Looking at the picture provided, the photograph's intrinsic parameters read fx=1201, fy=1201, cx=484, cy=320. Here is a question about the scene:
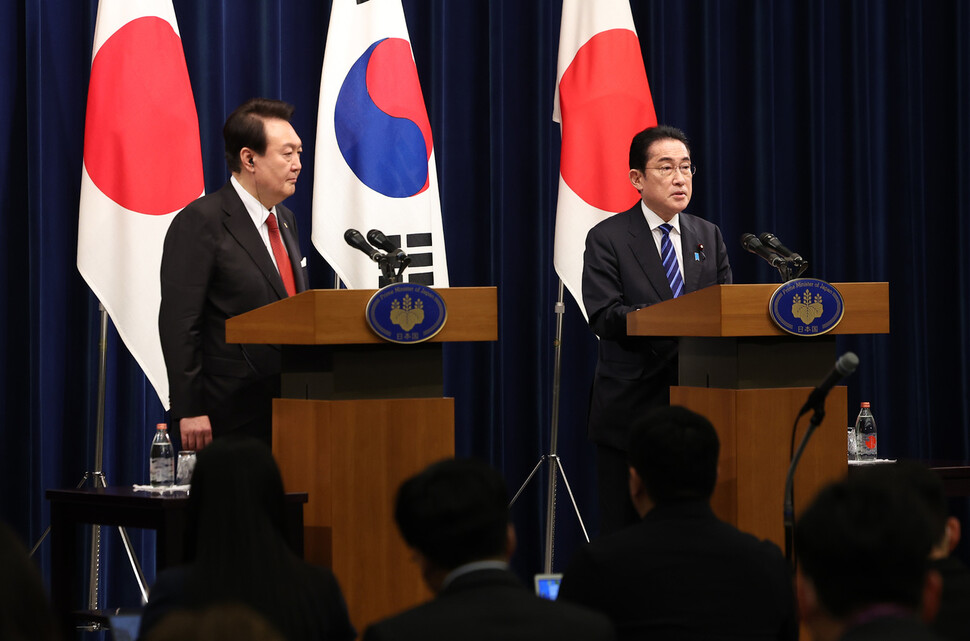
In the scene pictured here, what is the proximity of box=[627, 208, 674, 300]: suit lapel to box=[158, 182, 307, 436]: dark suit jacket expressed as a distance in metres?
1.18

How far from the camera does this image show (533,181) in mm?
5770

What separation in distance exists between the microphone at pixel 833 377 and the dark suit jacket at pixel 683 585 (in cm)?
58

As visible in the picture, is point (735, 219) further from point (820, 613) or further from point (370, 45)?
point (820, 613)

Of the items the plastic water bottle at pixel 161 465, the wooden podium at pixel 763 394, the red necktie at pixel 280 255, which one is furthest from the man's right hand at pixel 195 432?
the wooden podium at pixel 763 394

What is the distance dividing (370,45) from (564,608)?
3.93m

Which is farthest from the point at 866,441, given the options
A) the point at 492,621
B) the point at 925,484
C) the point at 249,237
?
the point at 492,621

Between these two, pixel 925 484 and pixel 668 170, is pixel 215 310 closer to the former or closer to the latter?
pixel 668 170

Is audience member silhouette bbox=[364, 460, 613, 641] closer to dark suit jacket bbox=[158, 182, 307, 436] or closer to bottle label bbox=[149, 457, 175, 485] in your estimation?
dark suit jacket bbox=[158, 182, 307, 436]

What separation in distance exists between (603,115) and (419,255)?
42.6 inches

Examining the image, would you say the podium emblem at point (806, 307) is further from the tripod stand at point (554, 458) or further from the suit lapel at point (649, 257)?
the tripod stand at point (554, 458)

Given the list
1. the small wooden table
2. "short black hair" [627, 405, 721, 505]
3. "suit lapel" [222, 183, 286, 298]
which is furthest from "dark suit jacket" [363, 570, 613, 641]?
"suit lapel" [222, 183, 286, 298]

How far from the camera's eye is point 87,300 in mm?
5062

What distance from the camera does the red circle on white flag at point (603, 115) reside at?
536cm

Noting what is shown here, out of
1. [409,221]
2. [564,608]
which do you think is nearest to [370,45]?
[409,221]
